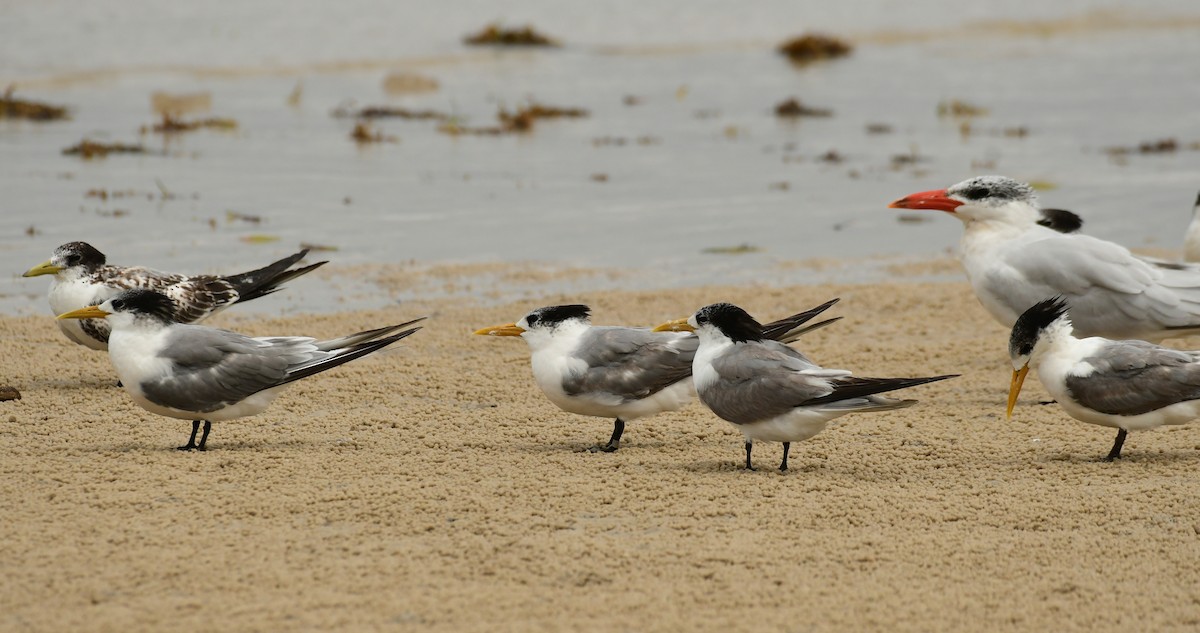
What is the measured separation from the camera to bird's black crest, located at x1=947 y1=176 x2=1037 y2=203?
6949 millimetres

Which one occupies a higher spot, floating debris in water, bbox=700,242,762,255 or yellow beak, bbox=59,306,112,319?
yellow beak, bbox=59,306,112,319

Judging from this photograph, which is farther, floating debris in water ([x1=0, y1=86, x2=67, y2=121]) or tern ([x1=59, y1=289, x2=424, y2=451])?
floating debris in water ([x1=0, y1=86, x2=67, y2=121])

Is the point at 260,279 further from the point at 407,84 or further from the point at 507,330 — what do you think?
the point at 407,84

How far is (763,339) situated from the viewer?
539cm

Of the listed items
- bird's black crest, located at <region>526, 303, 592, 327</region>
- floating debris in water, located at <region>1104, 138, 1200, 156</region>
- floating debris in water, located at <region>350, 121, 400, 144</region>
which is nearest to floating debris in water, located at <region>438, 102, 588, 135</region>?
floating debris in water, located at <region>350, 121, 400, 144</region>

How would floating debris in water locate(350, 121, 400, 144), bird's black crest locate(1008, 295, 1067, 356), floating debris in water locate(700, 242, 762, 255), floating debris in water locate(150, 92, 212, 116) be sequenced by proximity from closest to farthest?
bird's black crest locate(1008, 295, 1067, 356) → floating debris in water locate(700, 242, 762, 255) → floating debris in water locate(350, 121, 400, 144) → floating debris in water locate(150, 92, 212, 116)

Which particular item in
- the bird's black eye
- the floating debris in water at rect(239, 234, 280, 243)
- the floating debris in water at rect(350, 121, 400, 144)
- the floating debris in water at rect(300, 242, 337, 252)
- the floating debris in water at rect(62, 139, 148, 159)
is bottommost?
the floating debris in water at rect(300, 242, 337, 252)

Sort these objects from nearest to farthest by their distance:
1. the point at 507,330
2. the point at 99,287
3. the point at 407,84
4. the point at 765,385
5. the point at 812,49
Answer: the point at 765,385 → the point at 507,330 → the point at 99,287 → the point at 407,84 → the point at 812,49

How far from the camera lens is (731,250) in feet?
31.3

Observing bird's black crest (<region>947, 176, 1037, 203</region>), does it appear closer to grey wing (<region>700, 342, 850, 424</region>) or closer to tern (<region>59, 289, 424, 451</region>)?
grey wing (<region>700, 342, 850, 424</region>)

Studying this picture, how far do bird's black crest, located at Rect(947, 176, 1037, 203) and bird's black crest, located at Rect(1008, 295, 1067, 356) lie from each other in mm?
1548

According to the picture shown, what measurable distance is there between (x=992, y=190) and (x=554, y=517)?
11.2 ft

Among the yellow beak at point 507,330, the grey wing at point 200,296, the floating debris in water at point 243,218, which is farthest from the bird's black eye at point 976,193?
the floating debris in water at point 243,218

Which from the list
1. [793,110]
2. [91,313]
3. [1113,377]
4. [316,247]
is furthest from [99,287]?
[793,110]
